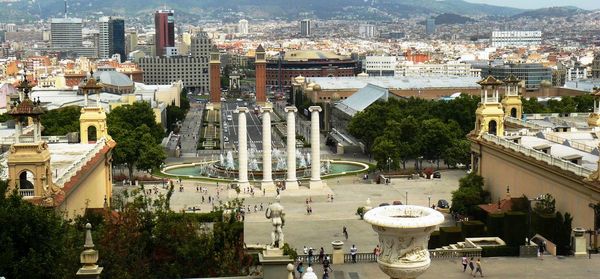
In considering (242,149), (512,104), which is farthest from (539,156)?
(242,149)

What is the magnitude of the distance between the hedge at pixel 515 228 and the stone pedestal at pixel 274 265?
21621 mm

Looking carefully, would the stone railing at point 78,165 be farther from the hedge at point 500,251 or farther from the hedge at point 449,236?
the hedge at point 500,251

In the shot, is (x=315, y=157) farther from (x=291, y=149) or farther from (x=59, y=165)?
(x=59, y=165)

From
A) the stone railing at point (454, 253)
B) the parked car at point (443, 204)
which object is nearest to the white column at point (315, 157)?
the parked car at point (443, 204)

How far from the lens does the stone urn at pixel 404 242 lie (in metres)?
15.0

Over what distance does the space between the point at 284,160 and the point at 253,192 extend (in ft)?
54.1

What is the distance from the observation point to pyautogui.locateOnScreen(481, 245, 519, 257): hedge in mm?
37094

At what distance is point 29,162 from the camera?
38.2m

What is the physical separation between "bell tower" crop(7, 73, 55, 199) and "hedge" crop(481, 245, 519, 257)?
1810cm

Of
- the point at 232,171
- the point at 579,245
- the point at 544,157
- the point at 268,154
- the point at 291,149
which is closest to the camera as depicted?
the point at 579,245

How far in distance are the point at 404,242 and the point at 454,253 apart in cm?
2256

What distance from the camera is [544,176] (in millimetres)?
46562

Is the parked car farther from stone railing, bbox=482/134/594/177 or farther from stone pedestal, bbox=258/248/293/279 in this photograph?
stone pedestal, bbox=258/248/293/279

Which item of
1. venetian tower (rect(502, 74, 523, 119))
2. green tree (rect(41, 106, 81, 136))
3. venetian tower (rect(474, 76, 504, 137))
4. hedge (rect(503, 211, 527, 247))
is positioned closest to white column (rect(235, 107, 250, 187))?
green tree (rect(41, 106, 81, 136))
